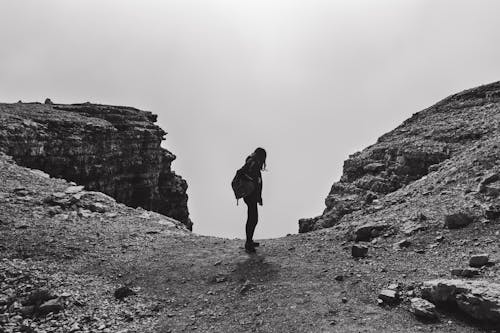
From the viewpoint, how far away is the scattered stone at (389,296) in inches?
314

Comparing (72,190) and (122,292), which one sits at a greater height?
(72,190)

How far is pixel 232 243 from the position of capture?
14062mm

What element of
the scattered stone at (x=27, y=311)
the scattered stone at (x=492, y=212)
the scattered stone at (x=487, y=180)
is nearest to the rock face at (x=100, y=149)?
the scattered stone at (x=27, y=311)

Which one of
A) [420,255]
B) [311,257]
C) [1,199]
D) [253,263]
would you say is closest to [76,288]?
[253,263]

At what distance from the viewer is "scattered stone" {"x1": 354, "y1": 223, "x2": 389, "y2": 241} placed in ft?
39.5

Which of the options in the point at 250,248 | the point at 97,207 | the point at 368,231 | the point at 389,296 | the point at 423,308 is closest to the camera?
the point at 423,308

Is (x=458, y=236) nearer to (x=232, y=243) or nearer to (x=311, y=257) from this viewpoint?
(x=311, y=257)

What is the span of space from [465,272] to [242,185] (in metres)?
6.19

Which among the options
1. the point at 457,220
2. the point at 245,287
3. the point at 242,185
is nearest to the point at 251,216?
the point at 242,185

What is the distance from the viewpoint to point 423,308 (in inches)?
290

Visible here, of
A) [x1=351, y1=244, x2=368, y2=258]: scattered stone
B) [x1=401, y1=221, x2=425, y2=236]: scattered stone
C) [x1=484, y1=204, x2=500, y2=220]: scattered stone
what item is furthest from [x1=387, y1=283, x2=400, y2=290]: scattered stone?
[x1=484, y1=204, x2=500, y2=220]: scattered stone

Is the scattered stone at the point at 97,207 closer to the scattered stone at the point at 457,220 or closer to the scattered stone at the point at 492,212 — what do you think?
the scattered stone at the point at 457,220

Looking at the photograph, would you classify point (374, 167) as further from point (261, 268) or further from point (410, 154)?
point (261, 268)

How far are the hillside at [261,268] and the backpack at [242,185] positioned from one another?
1.93 m
